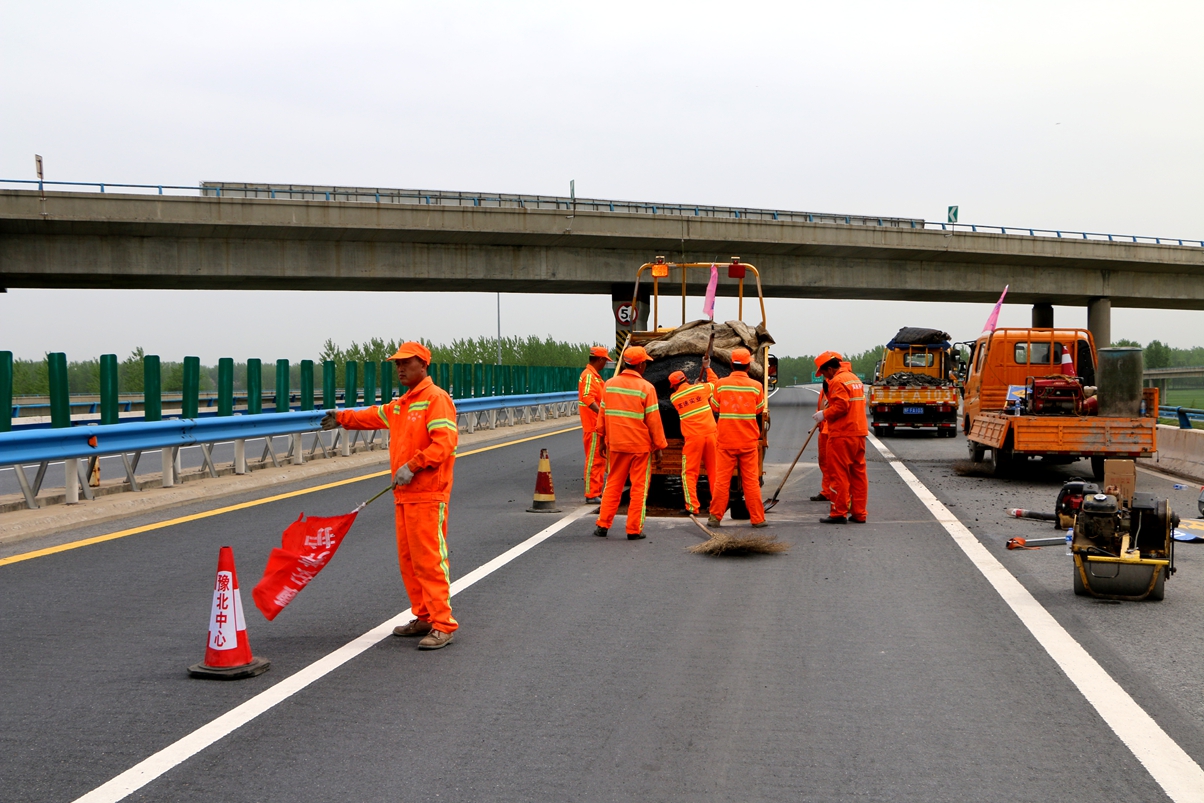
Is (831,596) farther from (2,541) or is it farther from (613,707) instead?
(2,541)

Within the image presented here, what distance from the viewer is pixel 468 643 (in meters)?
6.12

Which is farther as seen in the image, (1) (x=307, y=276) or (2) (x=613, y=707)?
(1) (x=307, y=276)

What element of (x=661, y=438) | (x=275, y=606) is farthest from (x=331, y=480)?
(x=275, y=606)

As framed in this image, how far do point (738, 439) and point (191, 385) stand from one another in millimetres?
9036

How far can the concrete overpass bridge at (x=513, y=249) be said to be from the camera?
3425 centimetres

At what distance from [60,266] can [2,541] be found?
91.7 feet

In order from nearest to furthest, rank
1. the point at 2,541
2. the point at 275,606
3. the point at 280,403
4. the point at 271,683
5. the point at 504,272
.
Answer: the point at 271,683 < the point at 275,606 < the point at 2,541 < the point at 280,403 < the point at 504,272

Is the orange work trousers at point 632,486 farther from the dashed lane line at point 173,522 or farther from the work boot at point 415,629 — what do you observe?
the dashed lane line at point 173,522

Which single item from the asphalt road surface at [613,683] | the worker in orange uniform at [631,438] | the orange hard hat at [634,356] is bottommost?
the asphalt road surface at [613,683]

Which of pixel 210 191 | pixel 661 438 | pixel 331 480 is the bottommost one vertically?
pixel 331 480

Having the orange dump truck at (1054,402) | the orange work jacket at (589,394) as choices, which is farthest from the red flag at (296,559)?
the orange dump truck at (1054,402)

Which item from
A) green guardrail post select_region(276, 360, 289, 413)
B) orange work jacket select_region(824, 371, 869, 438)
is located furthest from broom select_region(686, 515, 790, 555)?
green guardrail post select_region(276, 360, 289, 413)

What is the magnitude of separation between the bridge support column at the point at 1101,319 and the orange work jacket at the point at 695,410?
41.0m

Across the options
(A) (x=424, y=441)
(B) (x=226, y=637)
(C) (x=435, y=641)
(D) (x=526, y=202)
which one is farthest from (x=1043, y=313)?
(B) (x=226, y=637)
